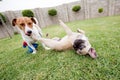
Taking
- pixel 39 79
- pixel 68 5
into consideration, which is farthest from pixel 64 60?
pixel 68 5

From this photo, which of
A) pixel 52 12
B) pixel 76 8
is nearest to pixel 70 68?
pixel 52 12

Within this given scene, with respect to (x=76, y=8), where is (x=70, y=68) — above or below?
above

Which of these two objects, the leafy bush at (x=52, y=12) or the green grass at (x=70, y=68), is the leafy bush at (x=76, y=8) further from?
the green grass at (x=70, y=68)

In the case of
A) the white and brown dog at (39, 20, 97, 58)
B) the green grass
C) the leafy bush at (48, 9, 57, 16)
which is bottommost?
the leafy bush at (48, 9, 57, 16)

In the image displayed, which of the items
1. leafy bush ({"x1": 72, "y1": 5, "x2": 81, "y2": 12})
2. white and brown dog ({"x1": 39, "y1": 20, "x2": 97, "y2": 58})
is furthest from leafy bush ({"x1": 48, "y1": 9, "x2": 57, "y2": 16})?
white and brown dog ({"x1": 39, "y1": 20, "x2": 97, "y2": 58})

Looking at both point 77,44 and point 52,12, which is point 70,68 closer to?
point 77,44

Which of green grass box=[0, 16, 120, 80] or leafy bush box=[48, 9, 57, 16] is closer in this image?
green grass box=[0, 16, 120, 80]

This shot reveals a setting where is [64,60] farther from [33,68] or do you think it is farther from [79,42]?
[33,68]

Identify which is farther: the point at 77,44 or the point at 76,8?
the point at 76,8

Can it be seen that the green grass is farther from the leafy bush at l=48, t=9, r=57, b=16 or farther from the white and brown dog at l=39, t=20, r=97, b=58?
the leafy bush at l=48, t=9, r=57, b=16

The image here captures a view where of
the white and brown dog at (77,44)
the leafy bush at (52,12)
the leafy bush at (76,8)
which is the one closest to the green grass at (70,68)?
the white and brown dog at (77,44)

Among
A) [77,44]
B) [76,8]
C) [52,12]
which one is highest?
[77,44]

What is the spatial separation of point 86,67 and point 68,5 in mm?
8818

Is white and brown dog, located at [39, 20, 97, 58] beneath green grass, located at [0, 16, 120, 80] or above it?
above
